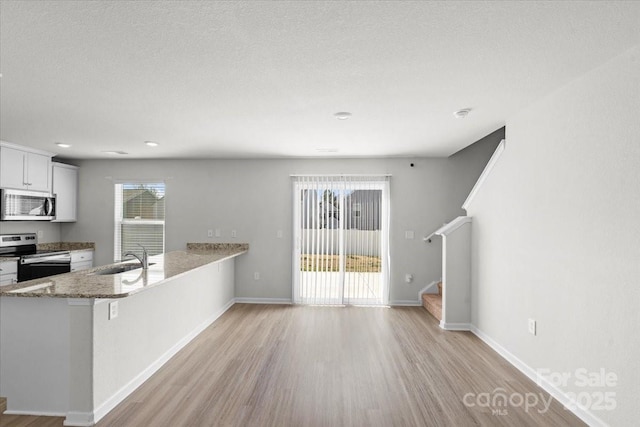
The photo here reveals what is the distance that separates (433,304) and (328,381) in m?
2.40

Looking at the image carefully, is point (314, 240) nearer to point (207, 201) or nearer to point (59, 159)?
point (207, 201)

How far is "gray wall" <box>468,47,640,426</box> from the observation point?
2004mm

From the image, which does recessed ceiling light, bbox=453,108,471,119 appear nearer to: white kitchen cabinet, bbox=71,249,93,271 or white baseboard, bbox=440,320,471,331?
white baseboard, bbox=440,320,471,331

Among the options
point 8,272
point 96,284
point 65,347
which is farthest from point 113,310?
point 8,272

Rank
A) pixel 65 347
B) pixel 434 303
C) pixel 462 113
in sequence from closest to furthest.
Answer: pixel 65 347
pixel 462 113
pixel 434 303

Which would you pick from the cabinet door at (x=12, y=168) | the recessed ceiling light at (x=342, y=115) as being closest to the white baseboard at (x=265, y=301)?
the recessed ceiling light at (x=342, y=115)

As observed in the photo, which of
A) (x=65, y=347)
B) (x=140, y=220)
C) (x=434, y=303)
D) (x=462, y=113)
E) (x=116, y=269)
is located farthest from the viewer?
(x=140, y=220)

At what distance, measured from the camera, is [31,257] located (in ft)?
14.8

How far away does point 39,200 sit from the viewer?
4996 mm

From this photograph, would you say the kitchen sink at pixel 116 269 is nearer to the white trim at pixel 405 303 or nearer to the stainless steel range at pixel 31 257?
the stainless steel range at pixel 31 257

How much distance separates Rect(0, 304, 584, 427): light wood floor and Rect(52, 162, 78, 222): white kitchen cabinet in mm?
3323

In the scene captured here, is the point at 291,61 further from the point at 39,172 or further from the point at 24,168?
the point at 39,172

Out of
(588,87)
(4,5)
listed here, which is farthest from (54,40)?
(588,87)

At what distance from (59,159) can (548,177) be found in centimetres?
674
